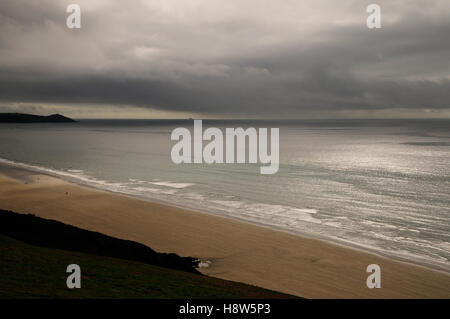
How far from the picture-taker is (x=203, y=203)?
3959 centimetres

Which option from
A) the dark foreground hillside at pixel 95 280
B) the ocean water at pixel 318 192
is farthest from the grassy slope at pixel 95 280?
the ocean water at pixel 318 192

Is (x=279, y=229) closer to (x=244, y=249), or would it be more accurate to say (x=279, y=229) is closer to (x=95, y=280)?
(x=244, y=249)

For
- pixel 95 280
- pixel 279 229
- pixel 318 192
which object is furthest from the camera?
pixel 318 192

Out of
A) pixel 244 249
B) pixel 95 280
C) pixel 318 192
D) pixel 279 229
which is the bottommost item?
pixel 244 249

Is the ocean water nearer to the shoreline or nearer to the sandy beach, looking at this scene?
the shoreline

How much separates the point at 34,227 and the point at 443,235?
30975 mm

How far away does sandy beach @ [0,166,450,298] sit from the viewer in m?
20.2

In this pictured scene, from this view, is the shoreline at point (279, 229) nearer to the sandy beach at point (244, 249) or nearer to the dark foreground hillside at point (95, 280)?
the sandy beach at point (244, 249)

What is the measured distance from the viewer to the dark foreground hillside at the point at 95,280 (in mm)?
12492

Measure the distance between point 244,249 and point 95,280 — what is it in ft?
43.9

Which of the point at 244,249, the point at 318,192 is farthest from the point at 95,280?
the point at 318,192

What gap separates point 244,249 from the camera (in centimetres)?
2581

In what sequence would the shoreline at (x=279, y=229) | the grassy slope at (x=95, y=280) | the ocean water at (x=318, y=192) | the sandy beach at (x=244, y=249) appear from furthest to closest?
the ocean water at (x=318, y=192) → the shoreline at (x=279, y=229) → the sandy beach at (x=244, y=249) → the grassy slope at (x=95, y=280)
